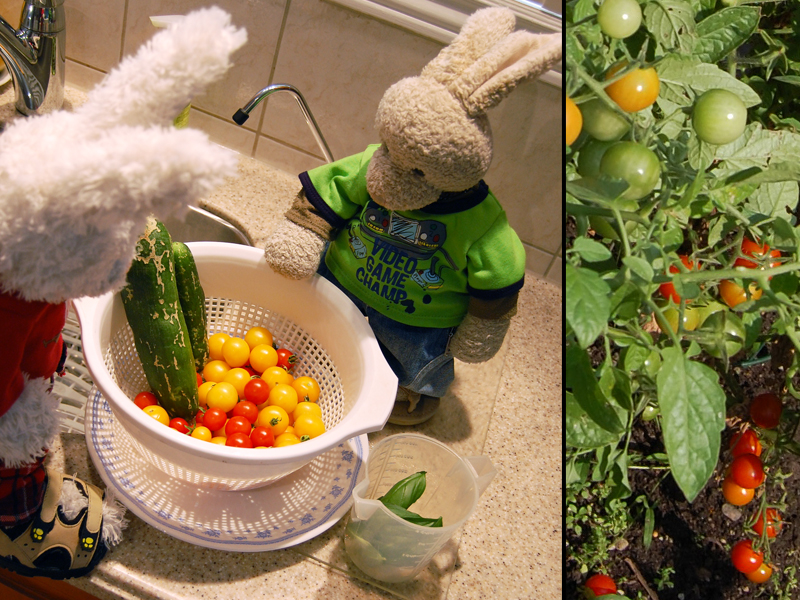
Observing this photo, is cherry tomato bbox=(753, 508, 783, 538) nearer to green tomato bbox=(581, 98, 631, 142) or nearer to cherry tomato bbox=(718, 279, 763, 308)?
cherry tomato bbox=(718, 279, 763, 308)

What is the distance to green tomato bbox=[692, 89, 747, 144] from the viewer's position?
0.88 ft

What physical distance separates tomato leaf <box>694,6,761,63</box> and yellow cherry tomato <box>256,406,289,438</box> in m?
0.52

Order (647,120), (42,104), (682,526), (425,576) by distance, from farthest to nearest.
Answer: (42,104)
(425,576)
(682,526)
(647,120)

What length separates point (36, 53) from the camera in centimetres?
79

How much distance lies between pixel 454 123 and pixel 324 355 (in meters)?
0.33

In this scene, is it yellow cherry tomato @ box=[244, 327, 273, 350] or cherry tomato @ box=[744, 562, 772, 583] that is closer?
cherry tomato @ box=[744, 562, 772, 583]

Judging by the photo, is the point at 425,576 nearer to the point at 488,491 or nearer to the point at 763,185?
the point at 488,491

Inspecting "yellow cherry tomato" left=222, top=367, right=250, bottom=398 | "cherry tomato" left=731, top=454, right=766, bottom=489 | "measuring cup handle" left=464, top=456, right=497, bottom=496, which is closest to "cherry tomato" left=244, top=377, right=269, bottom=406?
"yellow cherry tomato" left=222, top=367, right=250, bottom=398

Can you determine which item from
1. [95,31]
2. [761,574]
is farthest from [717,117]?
[95,31]

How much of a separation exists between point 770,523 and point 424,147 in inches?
14.4

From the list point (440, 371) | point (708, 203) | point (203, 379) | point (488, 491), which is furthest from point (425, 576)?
point (708, 203)

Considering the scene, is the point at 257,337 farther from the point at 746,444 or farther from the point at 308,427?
the point at 746,444

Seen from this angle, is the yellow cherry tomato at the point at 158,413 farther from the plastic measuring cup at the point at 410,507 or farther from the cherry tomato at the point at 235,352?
the plastic measuring cup at the point at 410,507

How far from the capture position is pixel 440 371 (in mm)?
717
